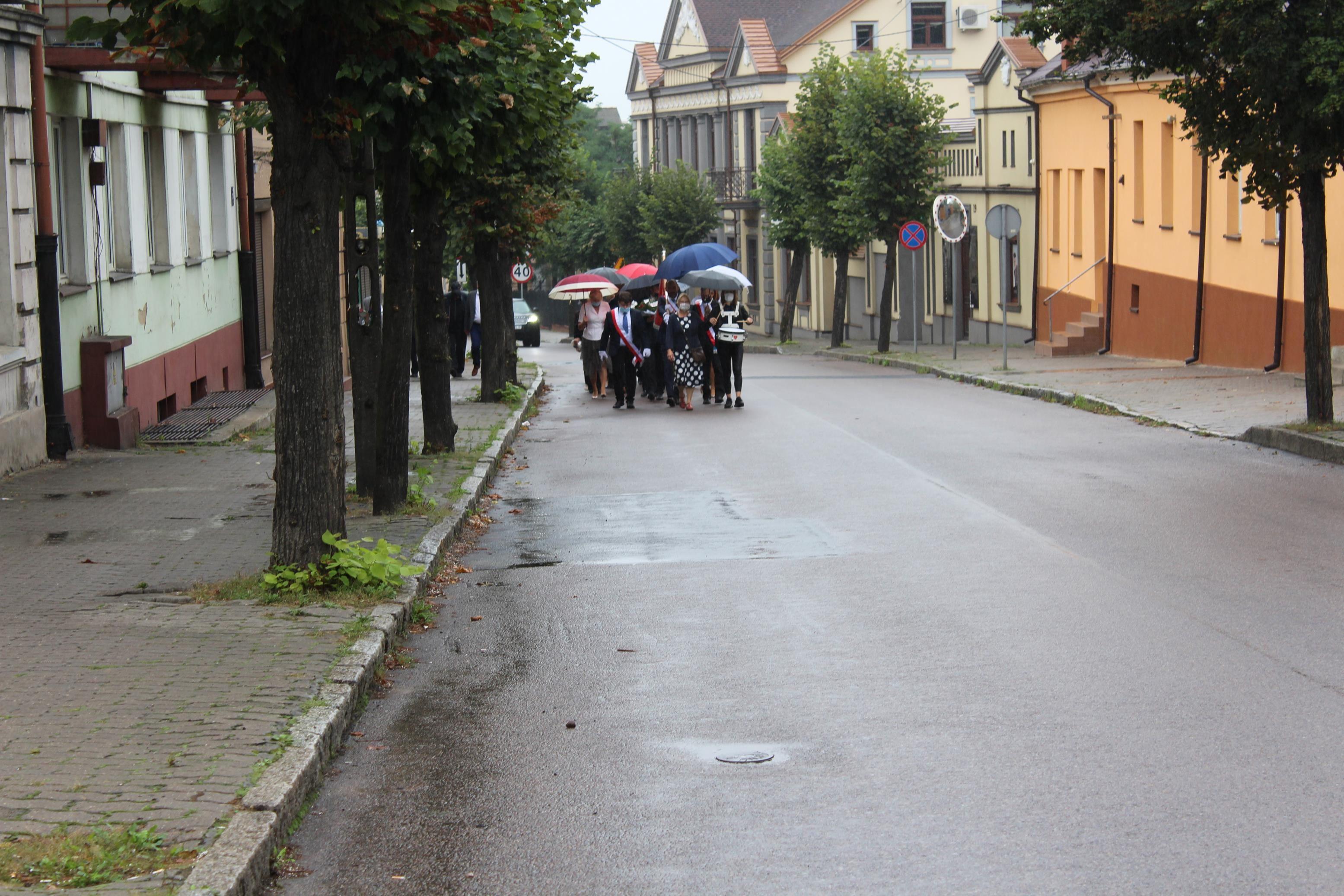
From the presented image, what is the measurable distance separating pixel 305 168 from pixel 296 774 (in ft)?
14.4

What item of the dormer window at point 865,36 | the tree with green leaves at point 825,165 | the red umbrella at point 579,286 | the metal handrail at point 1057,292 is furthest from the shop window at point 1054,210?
the dormer window at point 865,36

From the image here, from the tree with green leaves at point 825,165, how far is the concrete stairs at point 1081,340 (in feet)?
35.2

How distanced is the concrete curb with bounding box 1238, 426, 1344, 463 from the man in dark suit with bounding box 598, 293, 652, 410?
389 inches

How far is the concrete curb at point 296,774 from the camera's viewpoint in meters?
4.96

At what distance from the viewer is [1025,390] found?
26.5 meters

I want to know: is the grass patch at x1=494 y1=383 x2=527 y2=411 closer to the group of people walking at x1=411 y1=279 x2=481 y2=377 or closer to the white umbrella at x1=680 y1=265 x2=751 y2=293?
the white umbrella at x1=680 y1=265 x2=751 y2=293

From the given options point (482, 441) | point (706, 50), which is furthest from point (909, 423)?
point (706, 50)

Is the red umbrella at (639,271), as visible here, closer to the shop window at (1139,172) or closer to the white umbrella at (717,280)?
the white umbrella at (717,280)

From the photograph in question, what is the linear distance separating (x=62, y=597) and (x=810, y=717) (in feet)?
14.7

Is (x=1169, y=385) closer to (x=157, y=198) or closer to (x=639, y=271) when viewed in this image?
(x=639, y=271)

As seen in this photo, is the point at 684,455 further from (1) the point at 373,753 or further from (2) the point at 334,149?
(1) the point at 373,753

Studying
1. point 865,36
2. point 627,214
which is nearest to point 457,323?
point 865,36

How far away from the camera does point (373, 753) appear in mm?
6738

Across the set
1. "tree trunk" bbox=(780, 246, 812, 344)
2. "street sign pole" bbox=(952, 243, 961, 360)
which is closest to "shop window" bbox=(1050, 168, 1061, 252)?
"street sign pole" bbox=(952, 243, 961, 360)
